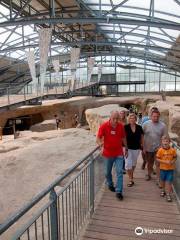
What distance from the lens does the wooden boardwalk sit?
15.9 ft

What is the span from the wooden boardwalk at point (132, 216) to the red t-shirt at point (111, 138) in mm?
949

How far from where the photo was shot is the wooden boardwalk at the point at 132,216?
485cm

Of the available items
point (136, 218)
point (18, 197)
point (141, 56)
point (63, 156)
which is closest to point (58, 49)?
point (141, 56)

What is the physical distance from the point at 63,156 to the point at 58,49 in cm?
3299

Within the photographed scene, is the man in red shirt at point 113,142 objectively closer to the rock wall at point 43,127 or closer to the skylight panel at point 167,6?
the skylight panel at point 167,6

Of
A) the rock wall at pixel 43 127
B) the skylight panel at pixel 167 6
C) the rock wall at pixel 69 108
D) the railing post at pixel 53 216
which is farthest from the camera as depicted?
the rock wall at pixel 69 108

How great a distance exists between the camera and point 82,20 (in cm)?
1739

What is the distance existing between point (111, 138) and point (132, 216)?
59.5 inches

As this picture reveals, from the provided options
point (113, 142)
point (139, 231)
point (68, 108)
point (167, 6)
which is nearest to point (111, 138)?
point (113, 142)

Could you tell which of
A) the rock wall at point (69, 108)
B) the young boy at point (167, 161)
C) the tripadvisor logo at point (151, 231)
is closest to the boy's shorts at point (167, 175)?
the young boy at point (167, 161)

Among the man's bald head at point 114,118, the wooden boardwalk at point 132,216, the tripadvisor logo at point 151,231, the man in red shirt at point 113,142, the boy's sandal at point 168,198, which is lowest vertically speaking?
the tripadvisor logo at point 151,231

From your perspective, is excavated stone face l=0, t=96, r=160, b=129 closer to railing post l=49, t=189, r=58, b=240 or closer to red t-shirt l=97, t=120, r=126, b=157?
red t-shirt l=97, t=120, r=126, b=157

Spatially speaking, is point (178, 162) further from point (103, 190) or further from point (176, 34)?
point (176, 34)

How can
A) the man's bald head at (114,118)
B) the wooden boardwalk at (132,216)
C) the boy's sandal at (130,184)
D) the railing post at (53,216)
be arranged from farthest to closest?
1. the boy's sandal at (130,184)
2. the man's bald head at (114,118)
3. the wooden boardwalk at (132,216)
4. the railing post at (53,216)
